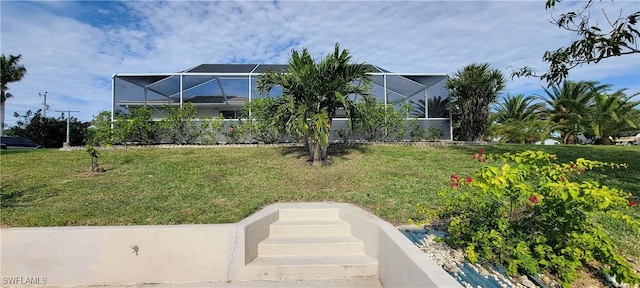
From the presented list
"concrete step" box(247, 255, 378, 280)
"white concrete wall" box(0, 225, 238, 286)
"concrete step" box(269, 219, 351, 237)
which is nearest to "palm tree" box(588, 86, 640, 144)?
"concrete step" box(269, 219, 351, 237)

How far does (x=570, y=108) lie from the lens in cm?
1573

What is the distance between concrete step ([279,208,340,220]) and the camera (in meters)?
4.43

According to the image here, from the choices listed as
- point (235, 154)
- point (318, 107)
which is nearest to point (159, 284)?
point (318, 107)

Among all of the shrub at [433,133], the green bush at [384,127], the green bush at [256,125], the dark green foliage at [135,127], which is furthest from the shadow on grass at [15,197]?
the shrub at [433,133]

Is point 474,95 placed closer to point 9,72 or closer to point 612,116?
point 612,116

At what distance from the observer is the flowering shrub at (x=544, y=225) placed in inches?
90.4

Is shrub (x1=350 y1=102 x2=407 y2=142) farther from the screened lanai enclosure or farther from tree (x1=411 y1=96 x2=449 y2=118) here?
tree (x1=411 y1=96 x2=449 y2=118)

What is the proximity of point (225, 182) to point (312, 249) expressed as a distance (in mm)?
2862

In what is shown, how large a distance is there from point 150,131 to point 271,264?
7767mm

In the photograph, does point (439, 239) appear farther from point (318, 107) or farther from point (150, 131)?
point (150, 131)

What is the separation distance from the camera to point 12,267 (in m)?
3.17

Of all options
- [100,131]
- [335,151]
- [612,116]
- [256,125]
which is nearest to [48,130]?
[100,131]

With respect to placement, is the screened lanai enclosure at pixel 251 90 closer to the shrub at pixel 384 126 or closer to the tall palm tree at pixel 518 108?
the shrub at pixel 384 126

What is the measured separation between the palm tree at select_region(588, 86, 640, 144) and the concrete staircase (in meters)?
14.3
